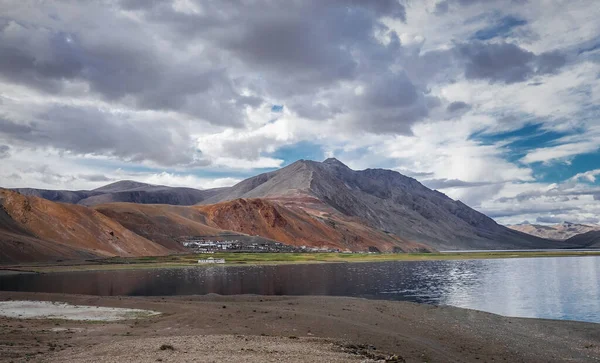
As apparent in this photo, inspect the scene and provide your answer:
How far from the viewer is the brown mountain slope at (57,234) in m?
134

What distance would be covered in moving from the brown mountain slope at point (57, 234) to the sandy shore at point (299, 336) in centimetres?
10143

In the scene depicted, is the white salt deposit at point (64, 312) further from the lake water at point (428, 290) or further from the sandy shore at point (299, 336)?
the lake water at point (428, 290)

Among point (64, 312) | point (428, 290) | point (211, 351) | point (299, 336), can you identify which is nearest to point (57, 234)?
point (428, 290)

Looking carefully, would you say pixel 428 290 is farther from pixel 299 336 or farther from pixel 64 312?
pixel 64 312

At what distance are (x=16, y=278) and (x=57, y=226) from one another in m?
85.2

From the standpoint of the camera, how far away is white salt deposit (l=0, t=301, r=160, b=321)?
37.0 metres

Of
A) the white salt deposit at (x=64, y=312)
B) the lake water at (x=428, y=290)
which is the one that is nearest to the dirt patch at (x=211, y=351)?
the white salt deposit at (x=64, y=312)

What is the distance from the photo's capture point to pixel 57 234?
536 feet

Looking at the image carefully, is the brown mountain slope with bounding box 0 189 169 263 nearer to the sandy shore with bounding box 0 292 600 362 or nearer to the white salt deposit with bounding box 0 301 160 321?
the white salt deposit with bounding box 0 301 160 321

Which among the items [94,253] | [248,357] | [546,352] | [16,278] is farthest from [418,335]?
[94,253]

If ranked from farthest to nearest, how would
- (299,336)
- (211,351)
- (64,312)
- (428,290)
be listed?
(428,290) → (64,312) → (299,336) → (211,351)

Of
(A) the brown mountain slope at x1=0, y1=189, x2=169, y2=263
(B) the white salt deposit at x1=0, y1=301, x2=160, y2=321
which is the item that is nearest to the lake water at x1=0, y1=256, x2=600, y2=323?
(B) the white salt deposit at x1=0, y1=301, x2=160, y2=321

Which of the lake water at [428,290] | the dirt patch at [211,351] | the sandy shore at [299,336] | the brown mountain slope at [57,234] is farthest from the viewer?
the brown mountain slope at [57,234]

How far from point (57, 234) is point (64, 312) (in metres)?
140
